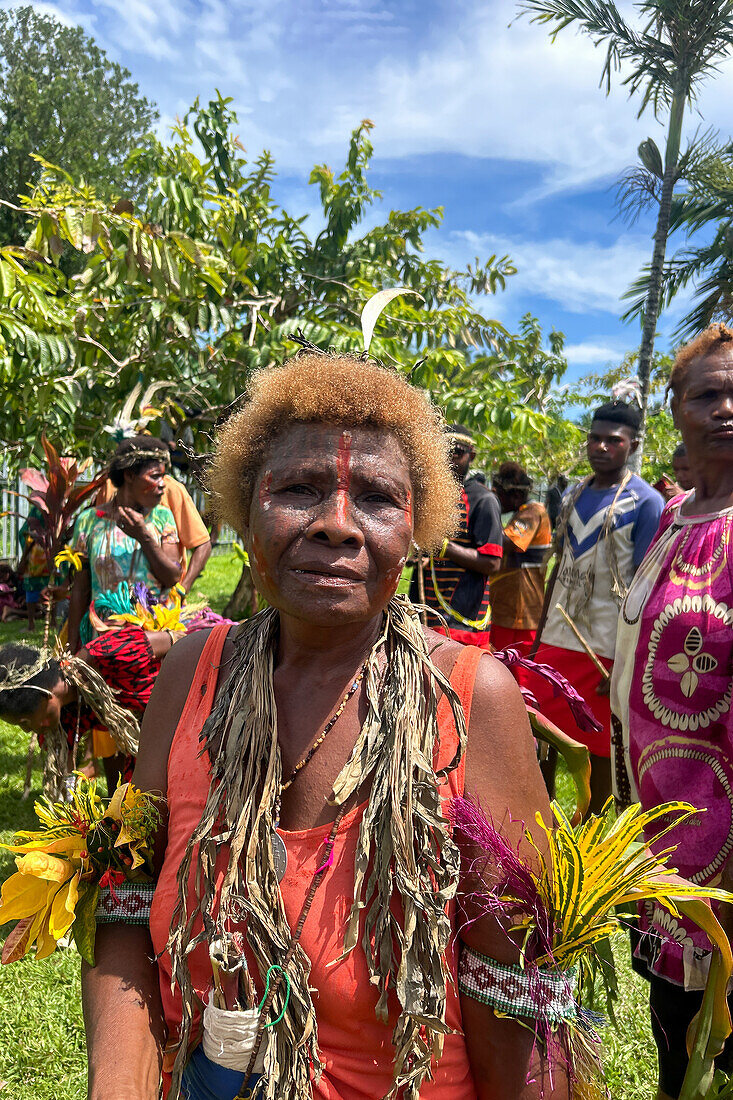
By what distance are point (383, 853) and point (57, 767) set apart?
2.70 m

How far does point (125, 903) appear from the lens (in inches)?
56.9

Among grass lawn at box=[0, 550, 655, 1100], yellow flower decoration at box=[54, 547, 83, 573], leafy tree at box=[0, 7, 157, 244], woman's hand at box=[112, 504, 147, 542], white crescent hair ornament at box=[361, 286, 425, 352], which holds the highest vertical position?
leafy tree at box=[0, 7, 157, 244]

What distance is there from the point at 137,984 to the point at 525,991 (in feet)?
2.24

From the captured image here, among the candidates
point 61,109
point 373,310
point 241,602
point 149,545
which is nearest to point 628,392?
point 149,545

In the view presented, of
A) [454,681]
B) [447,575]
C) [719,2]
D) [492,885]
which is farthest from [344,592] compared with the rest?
[719,2]

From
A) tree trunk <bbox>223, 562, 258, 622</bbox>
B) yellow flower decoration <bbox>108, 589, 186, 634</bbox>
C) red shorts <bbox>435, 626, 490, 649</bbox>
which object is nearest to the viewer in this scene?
yellow flower decoration <bbox>108, 589, 186, 634</bbox>

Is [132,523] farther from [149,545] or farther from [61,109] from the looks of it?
[61,109]

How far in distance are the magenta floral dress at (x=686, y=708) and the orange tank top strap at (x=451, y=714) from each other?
929 mm

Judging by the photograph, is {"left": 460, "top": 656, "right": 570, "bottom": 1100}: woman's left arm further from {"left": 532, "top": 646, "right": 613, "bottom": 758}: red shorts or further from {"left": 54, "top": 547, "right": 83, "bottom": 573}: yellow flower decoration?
{"left": 54, "top": 547, "right": 83, "bottom": 573}: yellow flower decoration

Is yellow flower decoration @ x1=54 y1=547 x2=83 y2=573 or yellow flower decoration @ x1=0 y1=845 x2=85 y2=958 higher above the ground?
yellow flower decoration @ x1=54 y1=547 x2=83 y2=573

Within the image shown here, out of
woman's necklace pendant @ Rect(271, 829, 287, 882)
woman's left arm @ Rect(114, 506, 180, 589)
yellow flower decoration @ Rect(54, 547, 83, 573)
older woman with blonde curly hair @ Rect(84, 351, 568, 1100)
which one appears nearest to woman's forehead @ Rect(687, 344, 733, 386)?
older woman with blonde curly hair @ Rect(84, 351, 568, 1100)

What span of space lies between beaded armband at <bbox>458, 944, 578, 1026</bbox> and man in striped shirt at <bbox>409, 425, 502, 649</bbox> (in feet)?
10.5

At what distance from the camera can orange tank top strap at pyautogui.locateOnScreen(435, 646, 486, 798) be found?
4.26 feet

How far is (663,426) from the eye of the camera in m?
15.9
